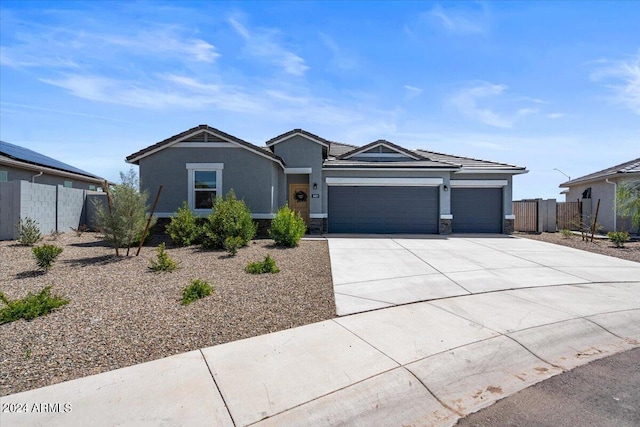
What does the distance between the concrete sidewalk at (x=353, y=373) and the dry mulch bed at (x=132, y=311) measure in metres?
0.31

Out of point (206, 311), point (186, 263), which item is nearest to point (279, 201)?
point (186, 263)

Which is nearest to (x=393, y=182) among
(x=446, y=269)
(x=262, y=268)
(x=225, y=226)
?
(x=446, y=269)

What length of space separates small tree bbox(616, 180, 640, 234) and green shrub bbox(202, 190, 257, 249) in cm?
1612

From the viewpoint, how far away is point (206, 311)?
5301mm

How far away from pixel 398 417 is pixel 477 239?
13.0 metres

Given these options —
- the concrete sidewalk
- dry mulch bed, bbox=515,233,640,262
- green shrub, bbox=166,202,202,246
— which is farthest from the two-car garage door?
the concrete sidewalk

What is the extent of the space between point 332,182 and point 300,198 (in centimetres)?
169

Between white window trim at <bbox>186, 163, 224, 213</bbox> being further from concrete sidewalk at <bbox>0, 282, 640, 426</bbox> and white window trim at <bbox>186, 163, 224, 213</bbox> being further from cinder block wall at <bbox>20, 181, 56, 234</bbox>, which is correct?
concrete sidewalk at <bbox>0, 282, 640, 426</bbox>

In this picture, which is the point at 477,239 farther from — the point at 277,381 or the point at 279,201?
the point at 277,381

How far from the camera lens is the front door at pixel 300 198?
53.2 ft

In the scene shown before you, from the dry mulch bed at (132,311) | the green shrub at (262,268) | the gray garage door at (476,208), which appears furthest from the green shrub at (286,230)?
the gray garage door at (476,208)

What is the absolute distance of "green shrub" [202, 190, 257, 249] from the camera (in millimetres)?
10883

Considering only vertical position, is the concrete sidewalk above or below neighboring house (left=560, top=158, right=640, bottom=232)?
below

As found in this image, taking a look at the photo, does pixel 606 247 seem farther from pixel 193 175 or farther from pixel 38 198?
pixel 38 198
